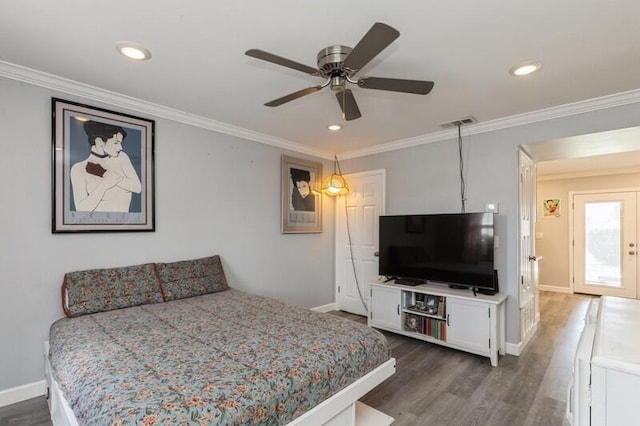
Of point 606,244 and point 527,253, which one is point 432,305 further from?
point 606,244

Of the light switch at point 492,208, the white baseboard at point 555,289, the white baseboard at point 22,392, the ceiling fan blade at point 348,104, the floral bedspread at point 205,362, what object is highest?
the ceiling fan blade at point 348,104

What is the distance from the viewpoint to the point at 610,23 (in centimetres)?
174

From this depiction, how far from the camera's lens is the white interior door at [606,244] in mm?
5590

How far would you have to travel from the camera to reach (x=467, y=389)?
2.58 metres

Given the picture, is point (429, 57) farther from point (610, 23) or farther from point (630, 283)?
point (630, 283)

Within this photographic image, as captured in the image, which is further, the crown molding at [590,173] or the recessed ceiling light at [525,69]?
the crown molding at [590,173]

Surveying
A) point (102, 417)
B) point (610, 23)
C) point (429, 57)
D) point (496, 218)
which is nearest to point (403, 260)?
point (496, 218)

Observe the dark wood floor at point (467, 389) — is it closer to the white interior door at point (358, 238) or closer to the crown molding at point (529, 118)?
the white interior door at point (358, 238)

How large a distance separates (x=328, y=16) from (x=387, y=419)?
255 cm

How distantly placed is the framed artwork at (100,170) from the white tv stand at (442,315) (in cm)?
274

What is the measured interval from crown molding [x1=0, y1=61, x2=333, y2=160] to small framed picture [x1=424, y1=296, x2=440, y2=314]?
105 inches

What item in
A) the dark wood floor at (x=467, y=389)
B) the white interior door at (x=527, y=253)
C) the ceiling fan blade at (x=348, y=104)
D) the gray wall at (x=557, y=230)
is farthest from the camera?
the gray wall at (x=557, y=230)

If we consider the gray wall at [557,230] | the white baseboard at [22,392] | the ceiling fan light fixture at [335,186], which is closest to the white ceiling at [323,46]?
the ceiling fan light fixture at [335,186]

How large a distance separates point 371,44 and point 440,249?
2574 millimetres
